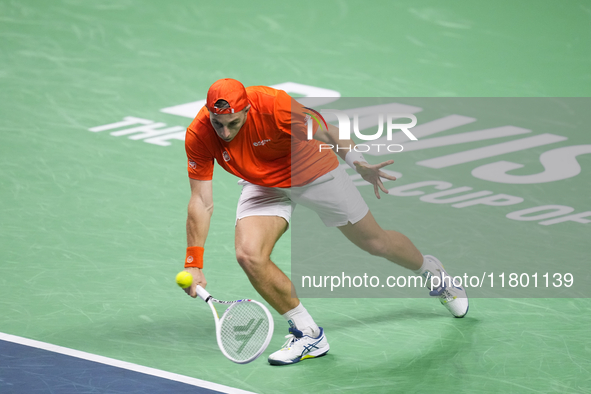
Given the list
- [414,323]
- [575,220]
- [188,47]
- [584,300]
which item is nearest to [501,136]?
[575,220]

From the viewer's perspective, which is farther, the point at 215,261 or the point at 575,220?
the point at 575,220

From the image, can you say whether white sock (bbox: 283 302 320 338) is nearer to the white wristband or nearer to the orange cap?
the white wristband

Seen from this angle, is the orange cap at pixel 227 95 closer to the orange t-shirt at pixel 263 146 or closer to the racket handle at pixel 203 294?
the orange t-shirt at pixel 263 146

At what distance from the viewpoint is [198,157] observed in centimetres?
575

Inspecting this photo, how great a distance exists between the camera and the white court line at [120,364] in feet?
17.5

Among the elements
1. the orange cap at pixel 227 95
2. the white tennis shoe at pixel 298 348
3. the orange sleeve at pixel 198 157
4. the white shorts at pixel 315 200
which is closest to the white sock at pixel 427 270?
the white shorts at pixel 315 200

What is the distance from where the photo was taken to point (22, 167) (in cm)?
957

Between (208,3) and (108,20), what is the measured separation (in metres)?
1.71

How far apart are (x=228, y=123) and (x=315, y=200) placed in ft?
3.12

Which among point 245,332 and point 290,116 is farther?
point 290,116

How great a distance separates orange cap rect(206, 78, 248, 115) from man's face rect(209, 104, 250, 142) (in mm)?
45

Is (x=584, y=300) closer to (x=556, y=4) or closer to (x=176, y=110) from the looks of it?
(x=176, y=110)

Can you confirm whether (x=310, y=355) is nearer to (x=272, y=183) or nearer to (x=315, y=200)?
(x=315, y=200)

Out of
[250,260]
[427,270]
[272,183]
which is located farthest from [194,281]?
[427,270]
